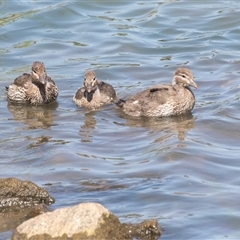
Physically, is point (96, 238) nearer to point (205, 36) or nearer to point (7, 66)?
point (7, 66)

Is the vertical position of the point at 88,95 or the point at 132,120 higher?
the point at 88,95

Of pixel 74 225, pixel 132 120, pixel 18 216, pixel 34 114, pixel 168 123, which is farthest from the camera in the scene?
pixel 34 114

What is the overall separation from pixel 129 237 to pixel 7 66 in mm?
9336

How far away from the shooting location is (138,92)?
1488 centimetres

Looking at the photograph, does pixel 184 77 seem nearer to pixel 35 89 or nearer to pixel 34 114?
pixel 34 114

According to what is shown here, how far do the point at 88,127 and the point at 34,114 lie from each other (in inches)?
58.9

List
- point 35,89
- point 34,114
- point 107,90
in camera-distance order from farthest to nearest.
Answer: point 35,89 < point 107,90 < point 34,114

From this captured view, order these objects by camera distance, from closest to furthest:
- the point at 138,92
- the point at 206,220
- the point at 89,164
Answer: the point at 206,220 < the point at 89,164 < the point at 138,92

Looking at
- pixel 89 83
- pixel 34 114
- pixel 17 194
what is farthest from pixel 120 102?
pixel 17 194

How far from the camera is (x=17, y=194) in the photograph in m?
9.06

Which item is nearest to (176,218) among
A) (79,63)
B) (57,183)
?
(57,183)

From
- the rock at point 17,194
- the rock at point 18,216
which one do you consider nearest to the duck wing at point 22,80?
the rock at point 17,194

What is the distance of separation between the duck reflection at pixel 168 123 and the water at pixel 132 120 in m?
0.03

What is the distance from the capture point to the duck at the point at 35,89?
1469cm
